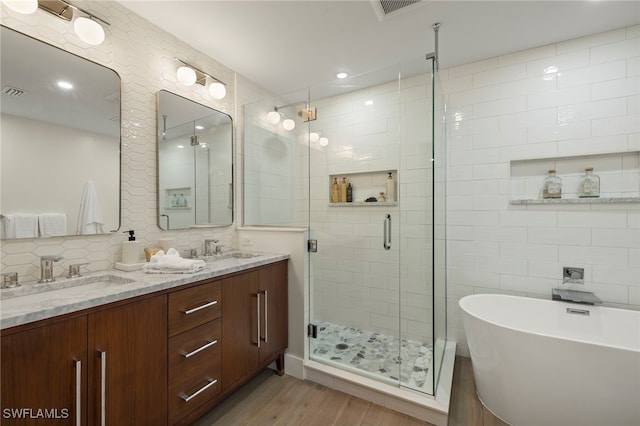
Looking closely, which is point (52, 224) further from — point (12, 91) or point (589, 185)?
point (589, 185)

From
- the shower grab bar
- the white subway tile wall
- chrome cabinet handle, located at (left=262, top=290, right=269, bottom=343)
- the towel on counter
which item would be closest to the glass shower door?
the shower grab bar

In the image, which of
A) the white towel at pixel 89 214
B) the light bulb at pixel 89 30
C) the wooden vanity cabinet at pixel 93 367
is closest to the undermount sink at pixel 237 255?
the white towel at pixel 89 214

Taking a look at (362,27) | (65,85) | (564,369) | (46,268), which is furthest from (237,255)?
(564,369)

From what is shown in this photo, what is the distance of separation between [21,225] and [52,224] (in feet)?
0.37

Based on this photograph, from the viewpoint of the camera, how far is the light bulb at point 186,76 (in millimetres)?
2055

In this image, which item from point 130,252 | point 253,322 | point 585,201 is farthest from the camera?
point 585,201

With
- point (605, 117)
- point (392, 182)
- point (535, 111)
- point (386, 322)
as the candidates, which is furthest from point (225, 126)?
point (605, 117)

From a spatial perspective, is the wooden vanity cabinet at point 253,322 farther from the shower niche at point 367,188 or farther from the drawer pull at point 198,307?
the shower niche at point 367,188

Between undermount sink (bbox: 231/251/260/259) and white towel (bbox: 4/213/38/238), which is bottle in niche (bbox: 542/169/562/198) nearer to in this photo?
undermount sink (bbox: 231/251/260/259)

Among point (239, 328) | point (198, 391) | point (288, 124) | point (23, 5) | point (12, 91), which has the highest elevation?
point (23, 5)

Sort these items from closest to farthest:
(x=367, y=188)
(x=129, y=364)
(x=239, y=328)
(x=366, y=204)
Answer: (x=129, y=364) → (x=239, y=328) → (x=366, y=204) → (x=367, y=188)

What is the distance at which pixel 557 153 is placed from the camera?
2105 millimetres

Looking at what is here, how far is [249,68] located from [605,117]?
2.85 meters

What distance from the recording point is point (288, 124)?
8.61 ft
